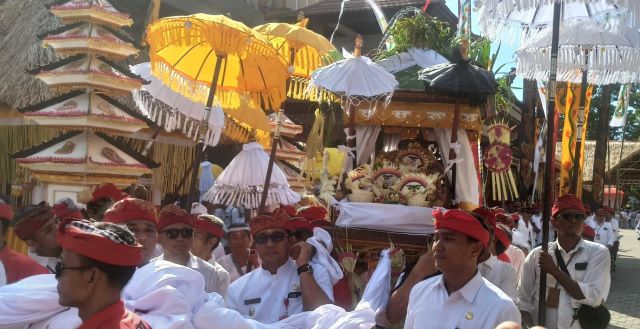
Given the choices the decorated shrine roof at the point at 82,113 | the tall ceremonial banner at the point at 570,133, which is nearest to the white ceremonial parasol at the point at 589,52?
the tall ceremonial banner at the point at 570,133

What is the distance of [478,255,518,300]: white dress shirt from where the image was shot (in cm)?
496

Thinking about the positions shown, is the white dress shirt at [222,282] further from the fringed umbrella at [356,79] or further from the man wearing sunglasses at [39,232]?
the fringed umbrella at [356,79]

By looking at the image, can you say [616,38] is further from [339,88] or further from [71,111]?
[71,111]

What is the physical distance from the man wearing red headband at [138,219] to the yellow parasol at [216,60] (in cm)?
212

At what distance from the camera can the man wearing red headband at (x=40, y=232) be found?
470 cm

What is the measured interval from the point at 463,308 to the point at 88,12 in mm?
4929

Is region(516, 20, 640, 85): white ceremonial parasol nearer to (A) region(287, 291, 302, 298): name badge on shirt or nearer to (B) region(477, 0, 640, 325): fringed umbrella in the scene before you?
(B) region(477, 0, 640, 325): fringed umbrella

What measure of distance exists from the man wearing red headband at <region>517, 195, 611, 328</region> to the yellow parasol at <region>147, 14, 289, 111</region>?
3.05 m

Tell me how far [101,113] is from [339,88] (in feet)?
7.88

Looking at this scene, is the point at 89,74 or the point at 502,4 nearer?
the point at 502,4

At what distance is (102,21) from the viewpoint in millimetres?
6641

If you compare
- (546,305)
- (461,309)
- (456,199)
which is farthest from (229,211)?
(461,309)

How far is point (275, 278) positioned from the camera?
513cm

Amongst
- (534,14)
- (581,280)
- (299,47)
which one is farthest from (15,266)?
(534,14)
